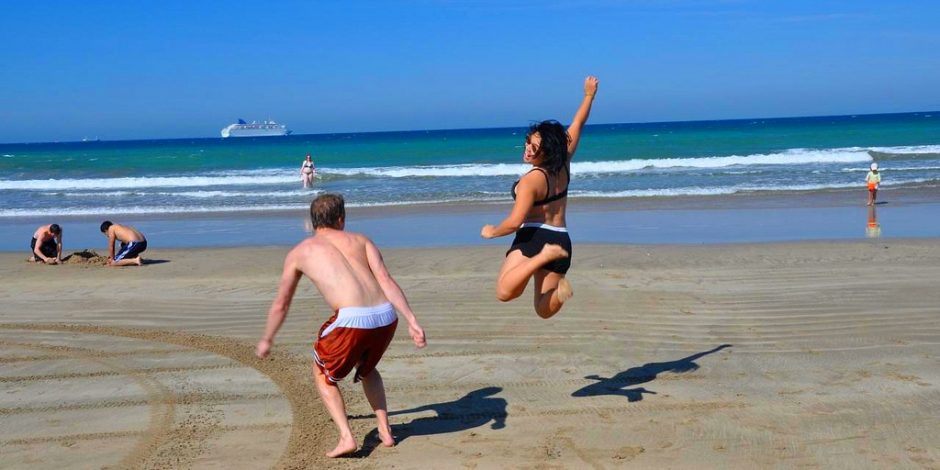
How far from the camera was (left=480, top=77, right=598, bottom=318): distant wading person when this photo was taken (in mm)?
5906

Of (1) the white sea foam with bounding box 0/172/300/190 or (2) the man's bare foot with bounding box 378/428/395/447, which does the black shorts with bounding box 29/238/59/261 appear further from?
(1) the white sea foam with bounding box 0/172/300/190

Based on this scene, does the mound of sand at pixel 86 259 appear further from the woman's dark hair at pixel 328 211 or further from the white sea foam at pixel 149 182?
the white sea foam at pixel 149 182

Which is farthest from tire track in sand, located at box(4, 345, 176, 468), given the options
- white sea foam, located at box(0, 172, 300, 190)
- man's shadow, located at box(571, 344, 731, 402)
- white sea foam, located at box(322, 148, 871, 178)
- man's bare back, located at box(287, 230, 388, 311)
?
white sea foam, located at box(322, 148, 871, 178)

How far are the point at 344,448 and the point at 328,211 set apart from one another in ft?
4.33

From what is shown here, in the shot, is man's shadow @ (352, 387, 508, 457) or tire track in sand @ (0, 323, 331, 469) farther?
man's shadow @ (352, 387, 508, 457)

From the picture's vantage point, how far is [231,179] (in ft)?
130

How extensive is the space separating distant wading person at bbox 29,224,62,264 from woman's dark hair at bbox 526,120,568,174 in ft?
35.6

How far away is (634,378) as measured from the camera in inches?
276

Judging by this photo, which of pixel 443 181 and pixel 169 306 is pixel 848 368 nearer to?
pixel 169 306

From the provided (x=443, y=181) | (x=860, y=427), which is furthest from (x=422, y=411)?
(x=443, y=181)

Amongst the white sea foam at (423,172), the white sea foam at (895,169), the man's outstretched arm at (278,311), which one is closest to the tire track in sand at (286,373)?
the man's outstretched arm at (278,311)

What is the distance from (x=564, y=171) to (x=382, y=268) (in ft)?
4.66

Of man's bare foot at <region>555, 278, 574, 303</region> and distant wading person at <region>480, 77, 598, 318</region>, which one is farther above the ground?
distant wading person at <region>480, 77, 598, 318</region>

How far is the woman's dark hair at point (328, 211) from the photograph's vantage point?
5266 mm
